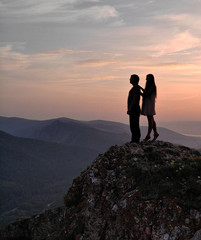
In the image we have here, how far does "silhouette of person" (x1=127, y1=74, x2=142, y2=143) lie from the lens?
17.0m

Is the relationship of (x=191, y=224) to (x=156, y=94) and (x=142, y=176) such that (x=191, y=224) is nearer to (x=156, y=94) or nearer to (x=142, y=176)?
(x=142, y=176)

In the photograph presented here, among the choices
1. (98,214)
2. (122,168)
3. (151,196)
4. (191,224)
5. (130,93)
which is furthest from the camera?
(130,93)

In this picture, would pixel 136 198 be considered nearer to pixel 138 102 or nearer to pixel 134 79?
pixel 138 102

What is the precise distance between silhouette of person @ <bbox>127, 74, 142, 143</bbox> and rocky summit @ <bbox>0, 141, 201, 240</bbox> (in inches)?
50.0

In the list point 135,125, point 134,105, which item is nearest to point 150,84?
point 134,105

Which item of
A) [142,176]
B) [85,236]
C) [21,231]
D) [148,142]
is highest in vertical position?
[148,142]

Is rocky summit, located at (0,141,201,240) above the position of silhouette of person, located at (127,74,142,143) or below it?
below

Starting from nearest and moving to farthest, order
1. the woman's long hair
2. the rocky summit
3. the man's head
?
the rocky summit, the man's head, the woman's long hair

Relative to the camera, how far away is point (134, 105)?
17359 mm

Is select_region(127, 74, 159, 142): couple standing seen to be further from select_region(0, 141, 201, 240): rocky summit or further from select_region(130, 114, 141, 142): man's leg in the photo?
select_region(0, 141, 201, 240): rocky summit

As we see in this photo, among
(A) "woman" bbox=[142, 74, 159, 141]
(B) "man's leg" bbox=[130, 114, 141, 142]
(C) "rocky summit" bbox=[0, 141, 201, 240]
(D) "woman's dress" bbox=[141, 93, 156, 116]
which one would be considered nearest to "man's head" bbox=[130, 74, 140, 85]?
(A) "woman" bbox=[142, 74, 159, 141]

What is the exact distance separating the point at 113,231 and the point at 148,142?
721 centimetres

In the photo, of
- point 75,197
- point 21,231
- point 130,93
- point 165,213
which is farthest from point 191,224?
point 21,231

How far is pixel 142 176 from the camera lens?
12.6m
